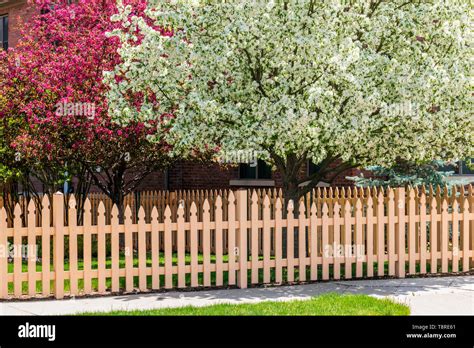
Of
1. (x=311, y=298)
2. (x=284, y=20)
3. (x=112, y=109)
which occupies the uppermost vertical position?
(x=284, y=20)

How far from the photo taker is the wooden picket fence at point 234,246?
1084 centimetres

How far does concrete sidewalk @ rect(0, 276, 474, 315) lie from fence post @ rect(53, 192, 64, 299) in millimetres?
253

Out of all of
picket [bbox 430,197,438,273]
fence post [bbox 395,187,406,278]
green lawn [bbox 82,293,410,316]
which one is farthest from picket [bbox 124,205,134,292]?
picket [bbox 430,197,438,273]

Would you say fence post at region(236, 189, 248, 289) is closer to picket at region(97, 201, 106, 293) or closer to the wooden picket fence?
the wooden picket fence

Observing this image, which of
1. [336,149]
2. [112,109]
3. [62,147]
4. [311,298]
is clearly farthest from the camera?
[62,147]

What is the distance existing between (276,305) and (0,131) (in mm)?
8803

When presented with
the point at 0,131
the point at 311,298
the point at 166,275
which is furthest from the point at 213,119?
the point at 0,131

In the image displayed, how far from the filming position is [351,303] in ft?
32.3

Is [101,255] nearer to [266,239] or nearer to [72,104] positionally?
[266,239]

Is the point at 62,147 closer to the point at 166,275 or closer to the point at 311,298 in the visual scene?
the point at 166,275

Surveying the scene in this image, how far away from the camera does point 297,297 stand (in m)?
10.8

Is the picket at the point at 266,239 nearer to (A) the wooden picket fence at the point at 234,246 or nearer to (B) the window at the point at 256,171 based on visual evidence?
(A) the wooden picket fence at the point at 234,246

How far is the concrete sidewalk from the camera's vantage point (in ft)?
32.3

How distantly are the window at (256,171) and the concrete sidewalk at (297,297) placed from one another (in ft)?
27.8
